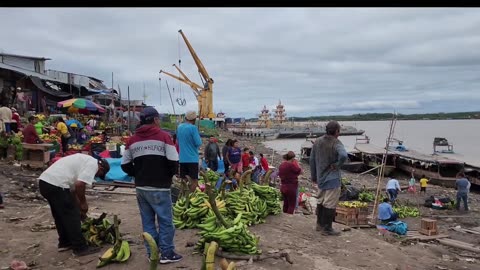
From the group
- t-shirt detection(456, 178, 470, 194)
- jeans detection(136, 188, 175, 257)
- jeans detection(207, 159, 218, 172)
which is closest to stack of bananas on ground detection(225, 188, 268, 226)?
jeans detection(136, 188, 175, 257)

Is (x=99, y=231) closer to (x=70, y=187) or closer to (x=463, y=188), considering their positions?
(x=70, y=187)

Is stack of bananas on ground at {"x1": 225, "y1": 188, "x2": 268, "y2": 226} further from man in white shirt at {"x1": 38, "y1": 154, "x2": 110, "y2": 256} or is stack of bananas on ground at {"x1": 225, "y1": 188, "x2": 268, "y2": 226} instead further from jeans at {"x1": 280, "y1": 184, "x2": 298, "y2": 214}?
man in white shirt at {"x1": 38, "y1": 154, "x2": 110, "y2": 256}

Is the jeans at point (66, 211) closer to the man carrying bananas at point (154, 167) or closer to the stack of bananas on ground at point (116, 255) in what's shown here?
the stack of bananas on ground at point (116, 255)

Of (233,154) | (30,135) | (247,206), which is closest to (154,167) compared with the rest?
(247,206)

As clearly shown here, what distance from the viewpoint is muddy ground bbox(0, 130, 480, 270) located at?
5.11 m

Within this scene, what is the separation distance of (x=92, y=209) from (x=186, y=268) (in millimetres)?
4177

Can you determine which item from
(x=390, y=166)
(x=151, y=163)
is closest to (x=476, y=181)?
(x=390, y=166)

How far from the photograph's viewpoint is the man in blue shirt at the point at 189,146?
6914 mm

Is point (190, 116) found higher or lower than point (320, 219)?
higher

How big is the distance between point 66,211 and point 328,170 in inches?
156

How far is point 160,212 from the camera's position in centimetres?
465

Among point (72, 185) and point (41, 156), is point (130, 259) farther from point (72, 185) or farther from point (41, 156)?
point (41, 156)

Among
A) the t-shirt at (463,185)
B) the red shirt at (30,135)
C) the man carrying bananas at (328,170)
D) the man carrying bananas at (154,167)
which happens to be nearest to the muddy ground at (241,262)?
the man carrying bananas at (328,170)

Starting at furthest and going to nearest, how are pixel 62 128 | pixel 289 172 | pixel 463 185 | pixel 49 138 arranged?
pixel 463 185 → pixel 49 138 → pixel 62 128 → pixel 289 172
